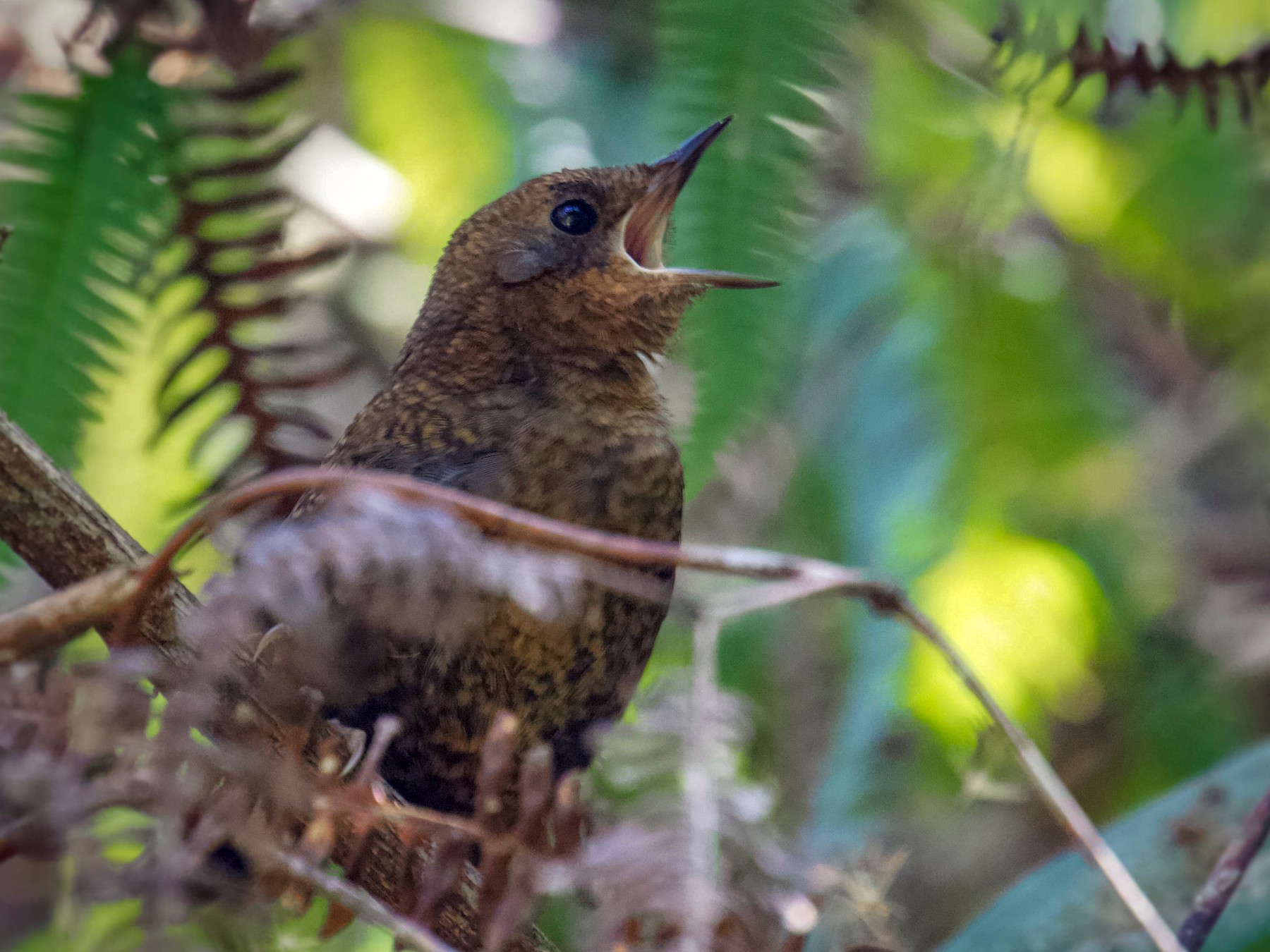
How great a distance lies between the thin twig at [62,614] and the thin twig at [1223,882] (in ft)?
3.85

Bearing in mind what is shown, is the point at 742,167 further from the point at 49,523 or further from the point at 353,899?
the point at 353,899

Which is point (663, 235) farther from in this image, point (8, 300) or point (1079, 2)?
point (8, 300)

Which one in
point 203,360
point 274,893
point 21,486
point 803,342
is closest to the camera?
point 274,893

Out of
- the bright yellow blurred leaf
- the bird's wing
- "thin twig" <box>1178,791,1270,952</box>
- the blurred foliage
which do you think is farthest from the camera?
the blurred foliage

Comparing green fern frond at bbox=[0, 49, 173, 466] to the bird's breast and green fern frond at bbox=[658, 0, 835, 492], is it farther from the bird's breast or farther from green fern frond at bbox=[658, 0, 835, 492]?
green fern frond at bbox=[658, 0, 835, 492]

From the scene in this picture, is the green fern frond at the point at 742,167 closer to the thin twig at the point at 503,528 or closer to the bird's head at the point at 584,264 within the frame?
the bird's head at the point at 584,264

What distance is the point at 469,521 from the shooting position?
3.75 feet

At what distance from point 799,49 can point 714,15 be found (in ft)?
0.43

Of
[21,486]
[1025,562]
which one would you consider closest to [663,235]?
[1025,562]

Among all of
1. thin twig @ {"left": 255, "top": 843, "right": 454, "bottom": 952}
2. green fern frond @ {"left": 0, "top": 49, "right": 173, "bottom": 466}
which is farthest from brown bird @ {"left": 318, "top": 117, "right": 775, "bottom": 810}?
thin twig @ {"left": 255, "top": 843, "right": 454, "bottom": 952}

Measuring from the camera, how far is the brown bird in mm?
1783

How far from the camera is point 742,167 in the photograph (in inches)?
81.4

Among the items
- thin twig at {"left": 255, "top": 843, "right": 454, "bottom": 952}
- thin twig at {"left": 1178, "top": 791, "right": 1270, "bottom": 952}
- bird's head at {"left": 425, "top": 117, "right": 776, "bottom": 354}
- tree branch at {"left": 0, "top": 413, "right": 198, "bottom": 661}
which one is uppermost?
bird's head at {"left": 425, "top": 117, "right": 776, "bottom": 354}

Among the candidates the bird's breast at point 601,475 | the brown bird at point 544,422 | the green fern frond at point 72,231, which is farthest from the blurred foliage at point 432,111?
the bird's breast at point 601,475
